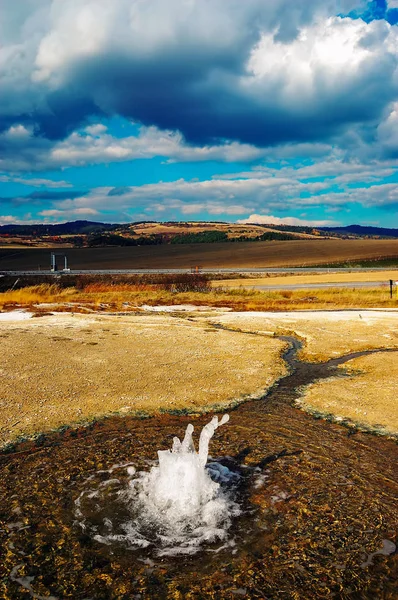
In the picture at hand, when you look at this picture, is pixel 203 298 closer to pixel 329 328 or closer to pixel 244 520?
pixel 329 328

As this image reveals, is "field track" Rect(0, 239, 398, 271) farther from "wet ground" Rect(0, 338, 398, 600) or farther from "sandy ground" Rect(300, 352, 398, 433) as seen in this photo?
"wet ground" Rect(0, 338, 398, 600)

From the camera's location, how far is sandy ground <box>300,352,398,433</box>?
889 cm

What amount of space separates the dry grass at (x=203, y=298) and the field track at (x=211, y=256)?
3746cm

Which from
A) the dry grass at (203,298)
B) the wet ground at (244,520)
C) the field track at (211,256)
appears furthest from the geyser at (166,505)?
the field track at (211,256)

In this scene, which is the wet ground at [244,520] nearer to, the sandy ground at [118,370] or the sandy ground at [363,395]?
the sandy ground at [363,395]

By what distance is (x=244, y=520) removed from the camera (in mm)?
5652

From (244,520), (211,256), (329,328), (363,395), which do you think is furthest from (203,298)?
(211,256)

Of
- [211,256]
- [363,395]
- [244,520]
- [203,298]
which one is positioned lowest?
[244,520]

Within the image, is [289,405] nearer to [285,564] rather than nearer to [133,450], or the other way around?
[133,450]

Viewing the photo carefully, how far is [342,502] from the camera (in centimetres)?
592

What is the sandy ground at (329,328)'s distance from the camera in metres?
15.4

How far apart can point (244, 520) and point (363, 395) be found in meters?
5.39

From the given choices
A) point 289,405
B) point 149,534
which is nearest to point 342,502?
point 149,534

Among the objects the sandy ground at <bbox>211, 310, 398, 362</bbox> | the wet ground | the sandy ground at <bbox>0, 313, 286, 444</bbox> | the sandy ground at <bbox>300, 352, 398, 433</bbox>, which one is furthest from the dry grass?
the wet ground
